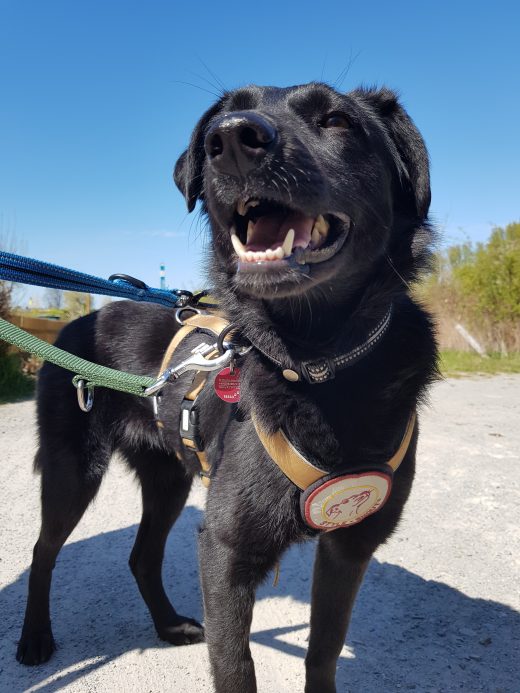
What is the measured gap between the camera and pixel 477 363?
11977 millimetres

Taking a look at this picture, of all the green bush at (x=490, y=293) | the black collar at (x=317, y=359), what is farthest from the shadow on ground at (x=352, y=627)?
the green bush at (x=490, y=293)

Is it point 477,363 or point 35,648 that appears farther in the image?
point 477,363

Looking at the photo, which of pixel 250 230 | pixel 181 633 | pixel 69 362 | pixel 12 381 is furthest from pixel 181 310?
pixel 12 381

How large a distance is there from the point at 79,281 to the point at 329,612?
1646mm

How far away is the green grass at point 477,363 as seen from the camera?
1122 cm

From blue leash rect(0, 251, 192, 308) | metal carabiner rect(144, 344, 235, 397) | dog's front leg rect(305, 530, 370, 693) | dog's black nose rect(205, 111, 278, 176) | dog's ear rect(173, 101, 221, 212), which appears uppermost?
dog's ear rect(173, 101, 221, 212)

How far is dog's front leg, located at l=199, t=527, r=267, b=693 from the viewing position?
1.61m

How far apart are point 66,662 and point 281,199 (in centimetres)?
213

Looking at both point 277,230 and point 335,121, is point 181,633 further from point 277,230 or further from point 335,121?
point 335,121

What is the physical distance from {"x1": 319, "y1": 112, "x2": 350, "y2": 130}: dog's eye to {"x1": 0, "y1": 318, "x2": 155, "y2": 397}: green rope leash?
3.70ft

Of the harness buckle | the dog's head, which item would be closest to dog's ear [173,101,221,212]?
the dog's head

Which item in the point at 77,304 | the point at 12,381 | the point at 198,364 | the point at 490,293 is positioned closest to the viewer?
the point at 198,364

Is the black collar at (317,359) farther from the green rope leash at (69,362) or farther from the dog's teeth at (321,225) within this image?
the green rope leash at (69,362)

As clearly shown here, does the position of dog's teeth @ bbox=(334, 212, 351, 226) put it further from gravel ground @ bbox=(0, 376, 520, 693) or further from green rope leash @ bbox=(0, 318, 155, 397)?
green rope leash @ bbox=(0, 318, 155, 397)
